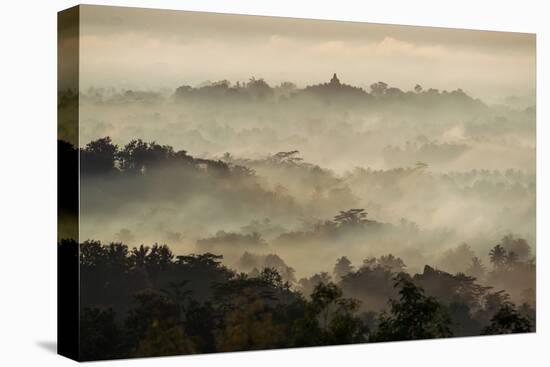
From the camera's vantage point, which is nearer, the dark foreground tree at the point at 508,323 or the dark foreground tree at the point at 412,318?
the dark foreground tree at the point at 412,318

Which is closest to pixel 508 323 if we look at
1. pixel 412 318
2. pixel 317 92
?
pixel 412 318

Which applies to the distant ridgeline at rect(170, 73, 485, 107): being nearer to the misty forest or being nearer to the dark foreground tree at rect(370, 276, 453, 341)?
the misty forest

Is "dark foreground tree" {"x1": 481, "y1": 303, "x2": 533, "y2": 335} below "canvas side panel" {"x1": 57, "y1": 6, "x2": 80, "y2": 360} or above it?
below

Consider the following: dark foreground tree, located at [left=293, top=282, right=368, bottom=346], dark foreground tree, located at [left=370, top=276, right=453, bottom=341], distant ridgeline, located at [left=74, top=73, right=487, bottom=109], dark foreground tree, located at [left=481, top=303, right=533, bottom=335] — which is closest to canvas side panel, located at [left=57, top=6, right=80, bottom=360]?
distant ridgeline, located at [left=74, top=73, right=487, bottom=109]

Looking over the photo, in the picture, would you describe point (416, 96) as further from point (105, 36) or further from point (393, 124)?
point (105, 36)

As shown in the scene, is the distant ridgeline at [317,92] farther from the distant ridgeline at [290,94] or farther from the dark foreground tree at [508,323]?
the dark foreground tree at [508,323]

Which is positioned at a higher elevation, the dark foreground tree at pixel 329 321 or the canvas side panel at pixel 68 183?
the canvas side panel at pixel 68 183

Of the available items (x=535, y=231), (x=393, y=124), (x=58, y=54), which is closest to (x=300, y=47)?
(x=393, y=124)

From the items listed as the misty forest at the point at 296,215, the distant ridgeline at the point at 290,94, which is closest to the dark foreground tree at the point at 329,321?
the misty forest at the point at 296,215
